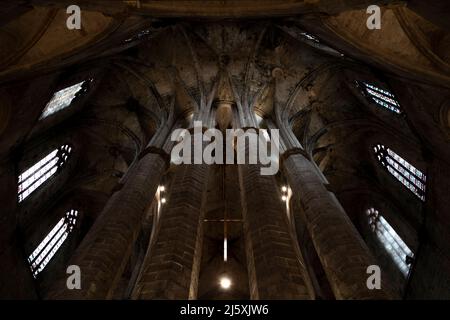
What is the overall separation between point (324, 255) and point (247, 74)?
10.0 meters

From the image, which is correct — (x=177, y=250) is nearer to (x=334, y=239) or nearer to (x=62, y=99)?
(x=334, y=239)

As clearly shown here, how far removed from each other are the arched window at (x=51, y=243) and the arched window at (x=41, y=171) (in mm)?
2240

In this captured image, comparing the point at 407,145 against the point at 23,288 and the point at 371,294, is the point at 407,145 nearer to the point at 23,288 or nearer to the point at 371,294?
the point at 371,294

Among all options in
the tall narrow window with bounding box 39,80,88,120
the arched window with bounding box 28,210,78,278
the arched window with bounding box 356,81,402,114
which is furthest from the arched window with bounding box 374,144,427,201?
the arched window with bounding box 28,210,78,278

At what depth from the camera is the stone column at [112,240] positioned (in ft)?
20.0

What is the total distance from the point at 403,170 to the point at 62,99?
12654mm

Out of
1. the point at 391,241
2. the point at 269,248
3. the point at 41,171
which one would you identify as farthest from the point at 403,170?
the point at 41,171

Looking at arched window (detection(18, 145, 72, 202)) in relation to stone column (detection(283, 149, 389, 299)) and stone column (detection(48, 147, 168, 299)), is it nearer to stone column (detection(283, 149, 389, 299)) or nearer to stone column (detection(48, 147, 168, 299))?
stone column (detection(48, 147, 168, 299))

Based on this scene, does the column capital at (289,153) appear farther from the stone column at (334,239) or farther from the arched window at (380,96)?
the arched window at (380,96)

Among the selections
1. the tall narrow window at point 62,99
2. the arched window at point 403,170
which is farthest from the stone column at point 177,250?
the arched window at point 403,170

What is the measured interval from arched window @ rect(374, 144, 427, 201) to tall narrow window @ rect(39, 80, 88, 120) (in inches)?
475

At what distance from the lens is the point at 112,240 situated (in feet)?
23.7

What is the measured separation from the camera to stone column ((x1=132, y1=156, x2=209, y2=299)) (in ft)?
17.8
